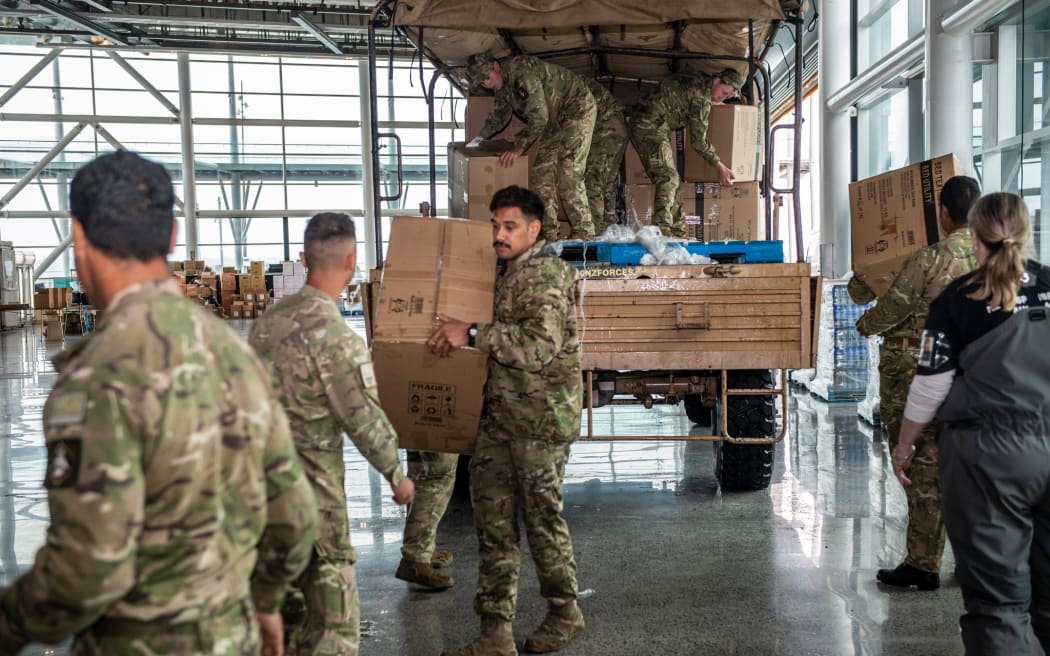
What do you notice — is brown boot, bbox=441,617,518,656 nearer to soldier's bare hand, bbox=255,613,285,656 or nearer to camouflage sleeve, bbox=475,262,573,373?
camouflage sleeve, bbox=475,262,573,373

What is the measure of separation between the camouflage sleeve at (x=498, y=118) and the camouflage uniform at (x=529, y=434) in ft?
9.00

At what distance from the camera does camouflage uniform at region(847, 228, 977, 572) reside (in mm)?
4172

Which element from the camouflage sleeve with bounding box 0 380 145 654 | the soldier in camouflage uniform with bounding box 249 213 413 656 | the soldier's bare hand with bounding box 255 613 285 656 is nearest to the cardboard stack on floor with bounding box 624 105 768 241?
the soldier in camouflage uniform with bounding box 249 213 413 656

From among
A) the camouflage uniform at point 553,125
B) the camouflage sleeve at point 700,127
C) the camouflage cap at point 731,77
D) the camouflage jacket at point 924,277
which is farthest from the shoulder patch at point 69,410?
the camouflage cap at point 731,77

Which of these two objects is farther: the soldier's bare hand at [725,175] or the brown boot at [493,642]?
the soldier's bare hand at [725,175]

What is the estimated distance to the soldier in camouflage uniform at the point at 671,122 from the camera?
6.54 m

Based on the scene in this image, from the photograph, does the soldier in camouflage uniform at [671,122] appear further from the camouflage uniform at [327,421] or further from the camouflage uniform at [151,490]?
the camouflage uniform at [151,490]

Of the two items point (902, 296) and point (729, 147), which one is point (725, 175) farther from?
point (902, 296)

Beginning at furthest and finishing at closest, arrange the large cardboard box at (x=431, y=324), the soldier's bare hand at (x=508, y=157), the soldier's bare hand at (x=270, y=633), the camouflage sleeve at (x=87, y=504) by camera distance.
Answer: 1. the soldier's bare hand at (x=508, y=157)
2. the large cardboard box at (x=431, y=324)
3. the soldier's bare hand at (x=270, y=633)
4. the camouflage sleeve at (x=87, y=504)

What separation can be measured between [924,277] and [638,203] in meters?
2.97

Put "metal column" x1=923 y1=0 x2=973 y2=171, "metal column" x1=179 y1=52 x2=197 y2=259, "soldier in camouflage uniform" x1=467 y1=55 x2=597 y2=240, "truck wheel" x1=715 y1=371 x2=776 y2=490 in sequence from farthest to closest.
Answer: "metal column" x1=179 y1=52 x2=197 y2=259, "metal column" x1=923 y1=0 x2=973 y2=171, "soldier in camouflage uniform" x1=467 y1=55 x2=597 y2=240, "truck wheel" x1=715 y1=371 x2=776 y2=490

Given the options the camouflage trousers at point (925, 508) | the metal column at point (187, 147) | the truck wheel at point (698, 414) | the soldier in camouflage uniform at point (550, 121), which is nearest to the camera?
the camouflage trousers at point (925, 508)

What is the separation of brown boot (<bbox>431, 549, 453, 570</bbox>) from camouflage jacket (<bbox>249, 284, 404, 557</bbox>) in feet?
6.77

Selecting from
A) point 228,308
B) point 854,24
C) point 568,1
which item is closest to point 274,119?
point 228,308
